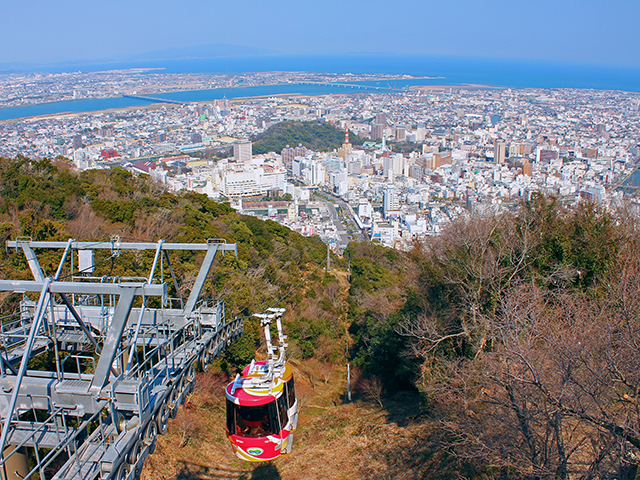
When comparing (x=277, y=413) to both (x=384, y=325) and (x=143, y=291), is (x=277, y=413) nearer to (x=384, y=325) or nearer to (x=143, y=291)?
(x=143, y=291)

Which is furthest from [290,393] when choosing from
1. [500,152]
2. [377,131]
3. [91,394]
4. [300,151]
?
[377,131]

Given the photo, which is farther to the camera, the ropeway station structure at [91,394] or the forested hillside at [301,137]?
the forested hillside at [301,137]

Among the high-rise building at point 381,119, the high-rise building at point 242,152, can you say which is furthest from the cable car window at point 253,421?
the high-rise building at point 381,119

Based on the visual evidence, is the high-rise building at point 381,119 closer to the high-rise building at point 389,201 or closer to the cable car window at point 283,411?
the high-rise building at point 389,201

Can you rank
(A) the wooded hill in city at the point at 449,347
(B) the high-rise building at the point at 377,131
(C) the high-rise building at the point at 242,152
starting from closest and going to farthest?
1. (A) the wooded hill in city at the point at 449,347
2. (C) the high-rise building at the point at 242,152
3. (B) the high-rise building at the point at 377,131

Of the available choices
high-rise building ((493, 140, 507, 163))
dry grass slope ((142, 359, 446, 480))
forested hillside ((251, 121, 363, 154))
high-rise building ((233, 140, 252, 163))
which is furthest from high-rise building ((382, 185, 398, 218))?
dry grass slope ((142, 359, 446, 480))

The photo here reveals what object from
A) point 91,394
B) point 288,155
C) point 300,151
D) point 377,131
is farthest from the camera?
point 377,131

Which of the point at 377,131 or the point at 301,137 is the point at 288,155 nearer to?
the point at 301,137

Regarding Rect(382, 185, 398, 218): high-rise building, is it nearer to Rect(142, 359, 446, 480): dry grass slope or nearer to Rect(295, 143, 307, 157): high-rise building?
Rect(295, 143, 307, 157): high-rise building
